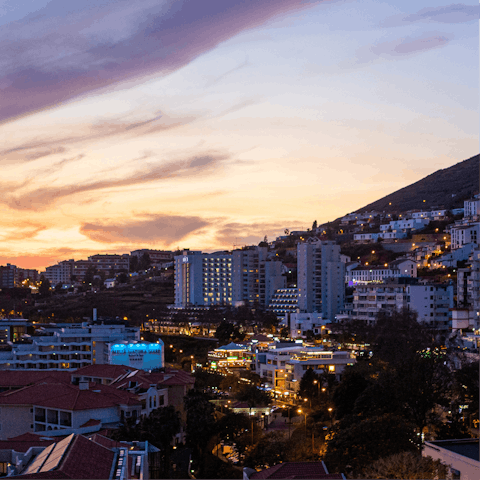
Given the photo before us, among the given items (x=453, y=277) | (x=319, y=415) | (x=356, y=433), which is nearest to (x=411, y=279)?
(x=453, y=277)

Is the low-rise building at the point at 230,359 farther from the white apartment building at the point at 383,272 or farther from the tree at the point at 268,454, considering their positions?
the tree at the point at 268,454

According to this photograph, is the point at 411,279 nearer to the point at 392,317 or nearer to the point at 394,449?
the point at 392,317

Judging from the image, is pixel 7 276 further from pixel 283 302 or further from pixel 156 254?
pixel 283 302

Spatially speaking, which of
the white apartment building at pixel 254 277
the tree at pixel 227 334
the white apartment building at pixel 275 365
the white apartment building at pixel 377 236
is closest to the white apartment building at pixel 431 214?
the white apartment building at pixel 377 236

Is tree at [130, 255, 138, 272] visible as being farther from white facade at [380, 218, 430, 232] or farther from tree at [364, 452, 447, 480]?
tree at [364, 452, 447, 480]

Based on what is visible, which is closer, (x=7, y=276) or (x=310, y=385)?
(x=310, y=385)

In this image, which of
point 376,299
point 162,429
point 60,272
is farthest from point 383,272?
point 60,272
